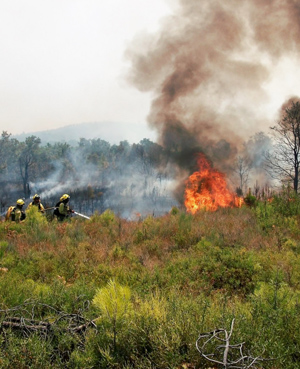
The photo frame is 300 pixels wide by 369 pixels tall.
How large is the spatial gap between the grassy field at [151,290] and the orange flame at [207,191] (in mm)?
4606

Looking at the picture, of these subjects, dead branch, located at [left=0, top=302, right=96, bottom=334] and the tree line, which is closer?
dead branch, located at [left=0, top=302, right=96, bottom=334]

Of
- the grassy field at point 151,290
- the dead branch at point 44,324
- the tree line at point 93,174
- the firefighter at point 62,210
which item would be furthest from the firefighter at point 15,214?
the tree line at point 93,174

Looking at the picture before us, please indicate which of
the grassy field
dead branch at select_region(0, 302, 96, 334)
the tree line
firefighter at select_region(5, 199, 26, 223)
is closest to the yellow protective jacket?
firefighter at select_region(5, 199, 26, 223)

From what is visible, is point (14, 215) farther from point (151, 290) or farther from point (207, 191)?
point (207, 191)

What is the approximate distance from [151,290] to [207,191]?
13327mm

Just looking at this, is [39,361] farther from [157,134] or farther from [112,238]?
[157,134]

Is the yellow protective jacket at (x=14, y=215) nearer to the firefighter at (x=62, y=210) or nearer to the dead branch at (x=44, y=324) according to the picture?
the firefighter at (x=62, y=210)

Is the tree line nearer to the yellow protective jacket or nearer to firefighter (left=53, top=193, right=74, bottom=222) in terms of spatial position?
firefighter (left=53, top=193, right=74, bottom=222)

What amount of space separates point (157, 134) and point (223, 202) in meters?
13.4

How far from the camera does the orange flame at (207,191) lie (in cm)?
1692

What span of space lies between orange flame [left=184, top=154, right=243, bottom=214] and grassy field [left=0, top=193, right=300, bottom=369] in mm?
4606

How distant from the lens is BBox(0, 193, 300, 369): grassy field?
2803 millimetres

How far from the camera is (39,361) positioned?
2783 mm

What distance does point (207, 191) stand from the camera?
1791 centimetres
